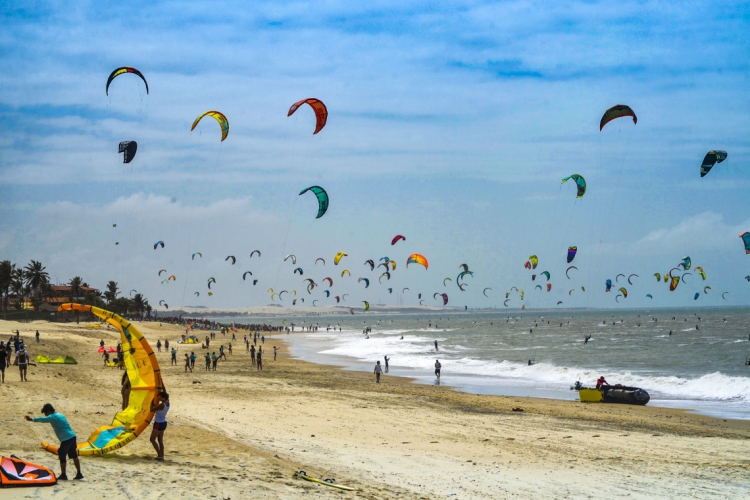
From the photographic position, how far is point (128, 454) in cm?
773

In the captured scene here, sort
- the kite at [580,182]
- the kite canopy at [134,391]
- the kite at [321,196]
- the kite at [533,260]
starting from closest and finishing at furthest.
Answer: the kite canopy at [134,391]
the kite at [321,196]
the kite at [580,182]
the kite at [533,260]

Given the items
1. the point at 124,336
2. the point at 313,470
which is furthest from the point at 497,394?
the point at 124,336

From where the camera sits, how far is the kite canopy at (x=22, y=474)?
5.69 metres

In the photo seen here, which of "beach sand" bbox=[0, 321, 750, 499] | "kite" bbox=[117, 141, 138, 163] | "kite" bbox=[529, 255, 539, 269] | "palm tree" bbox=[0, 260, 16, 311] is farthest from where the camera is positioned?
"palm tree" bbox=[0, 260, 16, 311]

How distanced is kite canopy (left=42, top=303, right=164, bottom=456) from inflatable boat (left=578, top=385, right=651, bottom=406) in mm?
13918

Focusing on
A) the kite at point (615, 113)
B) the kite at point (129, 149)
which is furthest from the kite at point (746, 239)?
the kite at point (129, 149)

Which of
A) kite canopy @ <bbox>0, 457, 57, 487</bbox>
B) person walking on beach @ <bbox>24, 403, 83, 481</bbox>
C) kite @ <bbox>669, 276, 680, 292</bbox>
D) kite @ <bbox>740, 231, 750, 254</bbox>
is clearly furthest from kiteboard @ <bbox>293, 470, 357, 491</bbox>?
kite @ <bbox>669, 276, 680, 292</bbox>

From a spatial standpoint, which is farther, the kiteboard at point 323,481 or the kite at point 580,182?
the kite at point 580,182

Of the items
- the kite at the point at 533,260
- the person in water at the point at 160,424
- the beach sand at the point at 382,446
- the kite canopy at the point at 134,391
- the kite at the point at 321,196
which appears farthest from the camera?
the kite at the point at 533,260

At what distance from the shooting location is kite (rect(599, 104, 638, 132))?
20.8 metres

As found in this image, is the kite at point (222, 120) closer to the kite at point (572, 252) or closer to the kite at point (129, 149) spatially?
the kite at point (129, 149)

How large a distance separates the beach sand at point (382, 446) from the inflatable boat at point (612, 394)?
649 mm

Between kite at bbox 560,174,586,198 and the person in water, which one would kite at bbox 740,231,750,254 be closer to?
kite at bbox 560,174,586,198

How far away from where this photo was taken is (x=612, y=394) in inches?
719
